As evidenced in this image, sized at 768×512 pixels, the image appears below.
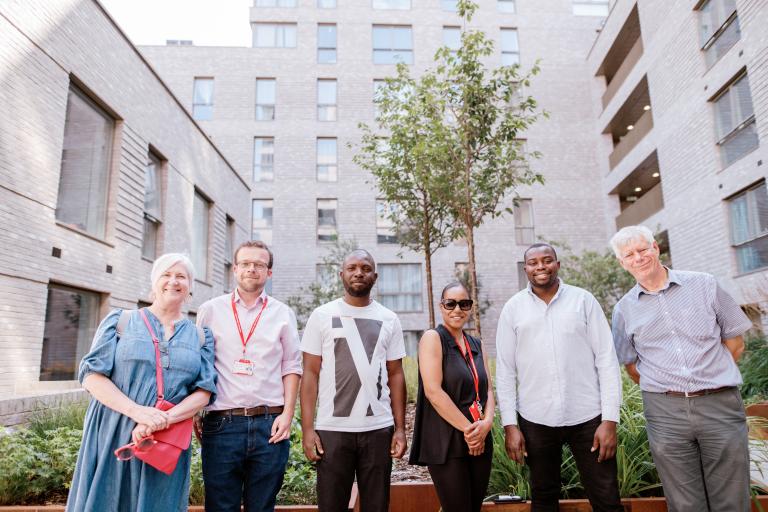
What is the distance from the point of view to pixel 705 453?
2750mm

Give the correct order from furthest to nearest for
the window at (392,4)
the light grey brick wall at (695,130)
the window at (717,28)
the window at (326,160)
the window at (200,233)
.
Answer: the window at (392,4), the window at (326,160), the window at (200,233), the window at (717,28), the light grey brick wall at (695,130)

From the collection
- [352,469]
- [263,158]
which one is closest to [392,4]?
[263,158]

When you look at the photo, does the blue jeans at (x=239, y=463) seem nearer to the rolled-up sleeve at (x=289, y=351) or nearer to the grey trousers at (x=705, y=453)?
the rolled-up sleeve at (x=289, y=351)

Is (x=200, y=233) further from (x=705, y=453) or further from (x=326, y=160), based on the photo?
(x=705, y=453)

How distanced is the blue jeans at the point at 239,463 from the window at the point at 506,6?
25.8m

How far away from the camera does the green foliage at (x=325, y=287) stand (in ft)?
61.3

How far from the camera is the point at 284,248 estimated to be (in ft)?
69.1

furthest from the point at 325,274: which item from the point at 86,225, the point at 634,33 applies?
the point at 634,33

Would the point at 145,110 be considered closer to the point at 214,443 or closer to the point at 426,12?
the point at 214,443

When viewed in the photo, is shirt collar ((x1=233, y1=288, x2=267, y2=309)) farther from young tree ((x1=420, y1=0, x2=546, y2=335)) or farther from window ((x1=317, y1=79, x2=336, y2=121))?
window ((x1=317, y1=79, x2=336, y2=121))

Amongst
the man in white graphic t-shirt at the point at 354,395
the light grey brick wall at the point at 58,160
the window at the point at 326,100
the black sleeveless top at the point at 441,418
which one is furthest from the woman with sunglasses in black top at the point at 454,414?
the window at the point at 326,100

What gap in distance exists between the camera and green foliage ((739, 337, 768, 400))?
717cm

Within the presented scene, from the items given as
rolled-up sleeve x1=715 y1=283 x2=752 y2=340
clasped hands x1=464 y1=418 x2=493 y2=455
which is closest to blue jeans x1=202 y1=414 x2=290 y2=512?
clasped hands x1=464 y1=418 x2=493 y2=455

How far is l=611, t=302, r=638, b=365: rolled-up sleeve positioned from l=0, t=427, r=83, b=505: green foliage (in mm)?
4335
